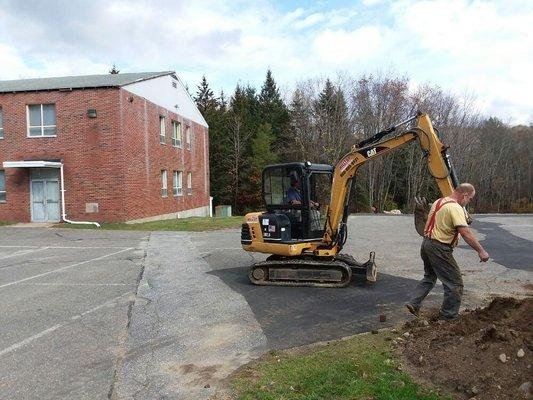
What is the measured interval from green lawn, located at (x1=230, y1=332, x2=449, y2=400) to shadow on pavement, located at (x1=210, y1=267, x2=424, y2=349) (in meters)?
0.57

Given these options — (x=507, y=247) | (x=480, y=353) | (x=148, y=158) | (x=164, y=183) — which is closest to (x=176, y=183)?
(x=164, y=183)

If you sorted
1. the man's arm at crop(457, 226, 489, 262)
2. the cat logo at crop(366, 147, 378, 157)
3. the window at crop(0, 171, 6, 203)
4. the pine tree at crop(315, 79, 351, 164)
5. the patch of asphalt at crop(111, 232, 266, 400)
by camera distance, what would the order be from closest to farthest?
the patch of asphalt at crop(111, 232, 266, 400)
the man's arm at crop(457, 226, 489, 262)
the cat logo at crop(366, 147, 378, 157)
the window at crop(0, 171, 6, 203)
the pine tree at crop(315, 79, 351, 164)

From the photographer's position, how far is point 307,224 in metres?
9.67

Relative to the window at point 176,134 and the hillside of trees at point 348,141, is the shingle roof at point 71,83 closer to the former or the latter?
the window at point 176,134

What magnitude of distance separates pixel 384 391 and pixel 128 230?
61.5ft

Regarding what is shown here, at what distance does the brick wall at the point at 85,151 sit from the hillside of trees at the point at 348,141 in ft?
80.9

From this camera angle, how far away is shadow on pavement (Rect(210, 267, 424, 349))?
6469mm

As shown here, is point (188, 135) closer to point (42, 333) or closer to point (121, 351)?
point (42, 333)

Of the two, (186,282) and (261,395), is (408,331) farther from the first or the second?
(186,282)

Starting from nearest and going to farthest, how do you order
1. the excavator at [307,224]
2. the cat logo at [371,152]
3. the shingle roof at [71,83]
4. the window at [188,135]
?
1. the cat logo at [371,152]
2. the excavator at [307,224]
3. the shingle roof at [71,83]
4. the window at [188,135]

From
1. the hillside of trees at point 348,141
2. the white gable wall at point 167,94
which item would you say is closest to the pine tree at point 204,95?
the hillside of trees at point 348,141

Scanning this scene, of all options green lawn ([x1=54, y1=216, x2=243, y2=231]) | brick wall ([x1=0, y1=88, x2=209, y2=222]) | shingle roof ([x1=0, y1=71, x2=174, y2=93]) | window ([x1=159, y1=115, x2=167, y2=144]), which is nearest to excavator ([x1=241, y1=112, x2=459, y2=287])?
green lawn ([x1=54, y1=216, x2=243, y2=231])

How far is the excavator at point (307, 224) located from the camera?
9312 millimetres

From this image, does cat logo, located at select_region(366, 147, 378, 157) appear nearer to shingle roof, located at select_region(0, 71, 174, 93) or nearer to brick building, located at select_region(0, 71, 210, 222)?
brick building, located at select_region(0, 71, 210, 222)
